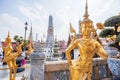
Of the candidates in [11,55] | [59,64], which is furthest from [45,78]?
[11,55]

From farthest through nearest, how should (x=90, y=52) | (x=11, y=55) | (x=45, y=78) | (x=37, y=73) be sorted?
(x=45, y=78), (x=37, y=73), (x=11, y=55), (x=90, y=52)

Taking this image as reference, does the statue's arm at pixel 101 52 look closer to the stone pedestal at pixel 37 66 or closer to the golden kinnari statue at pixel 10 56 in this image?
the stone pedestal at pixel 37 66

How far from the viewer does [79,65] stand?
267 cm

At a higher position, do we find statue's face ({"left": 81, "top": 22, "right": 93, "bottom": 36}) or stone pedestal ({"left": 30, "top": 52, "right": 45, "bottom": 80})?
statue's face ({"left": 81, "top": 22, "right": 93, "bottom": 36})

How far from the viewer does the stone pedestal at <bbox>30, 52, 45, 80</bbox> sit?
12.3 ft

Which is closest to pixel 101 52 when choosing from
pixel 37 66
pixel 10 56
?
pixel 37 66

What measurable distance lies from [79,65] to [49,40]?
28005 millimetres

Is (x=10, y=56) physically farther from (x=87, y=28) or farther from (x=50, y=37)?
(x=50, y=37)

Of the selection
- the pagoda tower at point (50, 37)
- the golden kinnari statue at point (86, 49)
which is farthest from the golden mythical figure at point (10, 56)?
the pagoda tower at point (50, 37)

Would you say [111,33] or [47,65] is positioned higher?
[111,33]

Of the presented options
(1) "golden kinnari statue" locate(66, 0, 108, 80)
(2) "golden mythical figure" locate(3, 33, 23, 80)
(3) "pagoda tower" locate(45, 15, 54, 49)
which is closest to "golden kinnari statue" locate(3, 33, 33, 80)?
(2) "golden mythical figure" locate(3, 33, 23, 80)

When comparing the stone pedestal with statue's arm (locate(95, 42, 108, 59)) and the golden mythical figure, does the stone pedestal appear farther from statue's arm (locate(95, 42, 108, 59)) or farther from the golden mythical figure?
statue's arm (locate(95, 42, 108, 59))

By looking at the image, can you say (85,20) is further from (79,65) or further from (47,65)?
(47,65)

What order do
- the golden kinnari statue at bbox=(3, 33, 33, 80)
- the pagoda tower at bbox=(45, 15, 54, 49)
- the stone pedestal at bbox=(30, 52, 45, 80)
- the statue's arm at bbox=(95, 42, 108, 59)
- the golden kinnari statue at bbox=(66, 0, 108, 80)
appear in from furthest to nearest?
the pagoda tower at bbox=(45, 15, 54, 49) < the stone pedestal at bbox=(30, 52, 45, 80) < the golden kinnari statue at bbox=(3, 33, 33, 80) < the golden kinnari statue at bbox=(66, 0, 108, 80) < the statue's arm at bbox=(95, 42, 108, 59)
